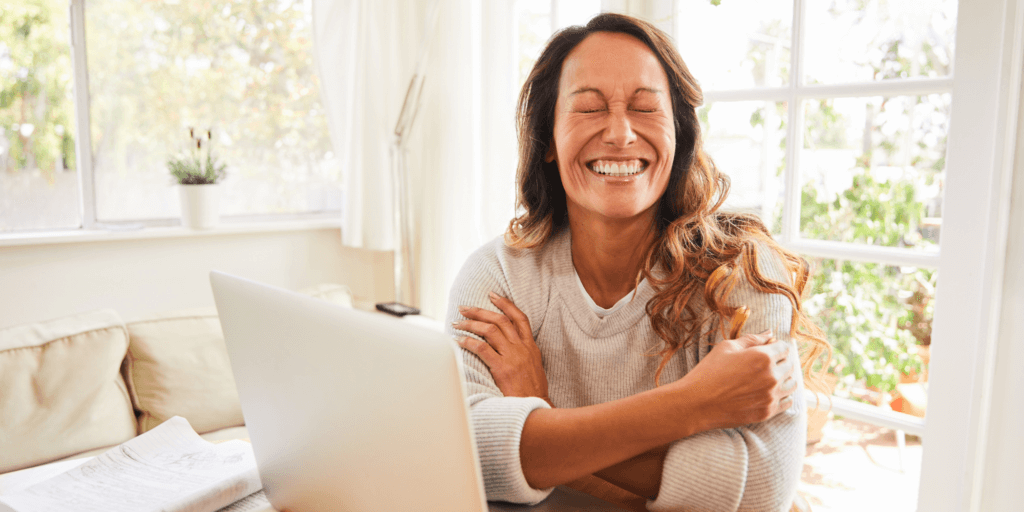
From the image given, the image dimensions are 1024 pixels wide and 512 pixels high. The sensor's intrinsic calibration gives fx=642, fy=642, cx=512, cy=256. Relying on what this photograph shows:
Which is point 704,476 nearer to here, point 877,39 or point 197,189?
point 877,39

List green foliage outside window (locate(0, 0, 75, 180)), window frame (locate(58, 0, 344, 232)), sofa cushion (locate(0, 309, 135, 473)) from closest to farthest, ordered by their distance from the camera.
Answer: sofa cushion (locate(0, 309, 135, 473))
green foliage outside window (locate(0, 0, 75, 180))
window frame (locate(58, 0, 344, 232))

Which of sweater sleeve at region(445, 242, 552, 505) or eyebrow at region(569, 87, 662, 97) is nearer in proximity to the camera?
sweater sleeve at region(445, 242, 552, 505)

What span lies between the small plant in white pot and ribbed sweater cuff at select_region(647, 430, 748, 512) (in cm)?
198

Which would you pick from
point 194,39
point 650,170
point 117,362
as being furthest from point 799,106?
point 194,39

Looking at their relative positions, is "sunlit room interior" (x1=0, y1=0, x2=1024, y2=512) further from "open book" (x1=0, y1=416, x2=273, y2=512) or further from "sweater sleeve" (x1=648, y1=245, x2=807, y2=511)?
"sweater sleeve" (x1=648, y1=245, x2=807, y2=511)


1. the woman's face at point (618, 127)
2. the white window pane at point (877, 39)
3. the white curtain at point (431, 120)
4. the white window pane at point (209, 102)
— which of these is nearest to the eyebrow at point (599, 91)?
the woman's face at point (618, 127)

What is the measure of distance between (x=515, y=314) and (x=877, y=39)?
3.50ft

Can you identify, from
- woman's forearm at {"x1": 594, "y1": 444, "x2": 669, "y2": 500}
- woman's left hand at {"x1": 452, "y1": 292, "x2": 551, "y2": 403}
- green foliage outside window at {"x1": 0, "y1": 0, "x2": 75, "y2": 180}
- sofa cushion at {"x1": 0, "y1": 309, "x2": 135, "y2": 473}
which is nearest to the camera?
woman's forearm at {"x1": 594, "y1": 444, "x2": 669, "y2": 500}

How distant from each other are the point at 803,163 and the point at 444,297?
53.3 inches

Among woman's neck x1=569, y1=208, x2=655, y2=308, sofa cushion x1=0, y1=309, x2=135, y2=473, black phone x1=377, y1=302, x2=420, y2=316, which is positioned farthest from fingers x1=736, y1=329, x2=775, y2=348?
sofa cushion x1=0, y1=309, x2=135, y2=473

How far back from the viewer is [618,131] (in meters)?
1.09

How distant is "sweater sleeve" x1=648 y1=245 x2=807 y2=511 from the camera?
811mm

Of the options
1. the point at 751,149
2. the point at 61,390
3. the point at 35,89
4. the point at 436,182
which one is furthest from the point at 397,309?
the point at 35,89

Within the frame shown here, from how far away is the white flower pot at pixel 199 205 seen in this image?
2248mm
